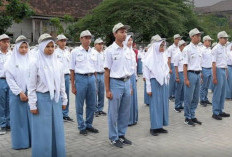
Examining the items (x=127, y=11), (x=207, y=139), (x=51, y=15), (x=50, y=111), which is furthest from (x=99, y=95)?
(x=51, y=15)

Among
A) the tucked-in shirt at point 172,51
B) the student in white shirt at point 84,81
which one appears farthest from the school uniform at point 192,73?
the tucked-in shirt at point 172,51

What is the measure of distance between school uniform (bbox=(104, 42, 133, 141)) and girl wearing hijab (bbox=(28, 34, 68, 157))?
1334 mm

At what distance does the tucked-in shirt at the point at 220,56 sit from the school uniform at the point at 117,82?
9.59 feet

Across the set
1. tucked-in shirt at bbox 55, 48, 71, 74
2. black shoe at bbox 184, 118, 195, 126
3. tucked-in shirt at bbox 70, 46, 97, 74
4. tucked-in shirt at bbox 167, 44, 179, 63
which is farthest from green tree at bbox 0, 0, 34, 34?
black shoe at bbox 184, 118, 195, 126

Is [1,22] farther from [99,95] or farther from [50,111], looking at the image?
[50,111]

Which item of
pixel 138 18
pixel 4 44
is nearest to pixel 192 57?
pixel 4 44

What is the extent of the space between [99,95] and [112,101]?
285cm

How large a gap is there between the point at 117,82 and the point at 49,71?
1.53m

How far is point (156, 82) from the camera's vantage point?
6207 millimetres

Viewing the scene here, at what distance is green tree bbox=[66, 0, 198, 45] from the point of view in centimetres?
2320

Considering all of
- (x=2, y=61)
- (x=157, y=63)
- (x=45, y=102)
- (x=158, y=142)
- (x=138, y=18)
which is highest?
(x=138, y=18)

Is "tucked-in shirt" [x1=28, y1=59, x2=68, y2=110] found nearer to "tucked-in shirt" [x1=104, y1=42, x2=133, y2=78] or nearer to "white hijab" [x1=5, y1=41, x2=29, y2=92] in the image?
"white hijab" [x1=5, y1=41, x2=29, y2=92]

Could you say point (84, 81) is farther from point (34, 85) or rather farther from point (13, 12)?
point (13, 12)

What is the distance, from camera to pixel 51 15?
28031 mm
